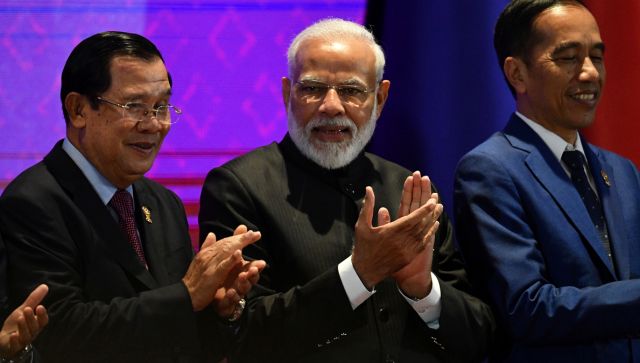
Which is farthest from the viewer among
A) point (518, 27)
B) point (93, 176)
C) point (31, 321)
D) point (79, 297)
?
point (518, 27)

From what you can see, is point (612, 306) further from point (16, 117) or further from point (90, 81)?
point (16, 117)

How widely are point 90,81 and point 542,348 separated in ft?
4.93

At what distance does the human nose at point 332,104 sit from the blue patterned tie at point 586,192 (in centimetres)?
73

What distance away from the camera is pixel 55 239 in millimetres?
2666

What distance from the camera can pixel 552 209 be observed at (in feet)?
9.87

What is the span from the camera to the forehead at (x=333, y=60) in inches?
123

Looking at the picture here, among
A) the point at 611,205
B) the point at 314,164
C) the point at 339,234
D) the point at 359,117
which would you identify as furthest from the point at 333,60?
the point at 611,205

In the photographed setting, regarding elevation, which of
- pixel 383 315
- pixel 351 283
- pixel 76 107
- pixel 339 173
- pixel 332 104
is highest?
pixel 76 107

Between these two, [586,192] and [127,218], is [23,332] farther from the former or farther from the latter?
[586,192]

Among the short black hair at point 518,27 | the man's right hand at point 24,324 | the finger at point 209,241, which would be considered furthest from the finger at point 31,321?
the short black hair at point 518,27

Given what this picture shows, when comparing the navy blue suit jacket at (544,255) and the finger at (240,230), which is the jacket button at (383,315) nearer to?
the navy blue suit jacket at (544,255)

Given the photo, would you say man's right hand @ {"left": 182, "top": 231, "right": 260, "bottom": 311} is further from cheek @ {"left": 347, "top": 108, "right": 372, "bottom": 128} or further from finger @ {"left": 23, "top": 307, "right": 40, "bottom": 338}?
cheek @ {"left": 347, "top": 108, "right": 372, "bottom": 128}

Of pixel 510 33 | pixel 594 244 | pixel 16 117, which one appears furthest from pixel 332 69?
pixel 16 117

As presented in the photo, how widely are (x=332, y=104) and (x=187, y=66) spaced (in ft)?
2.90
